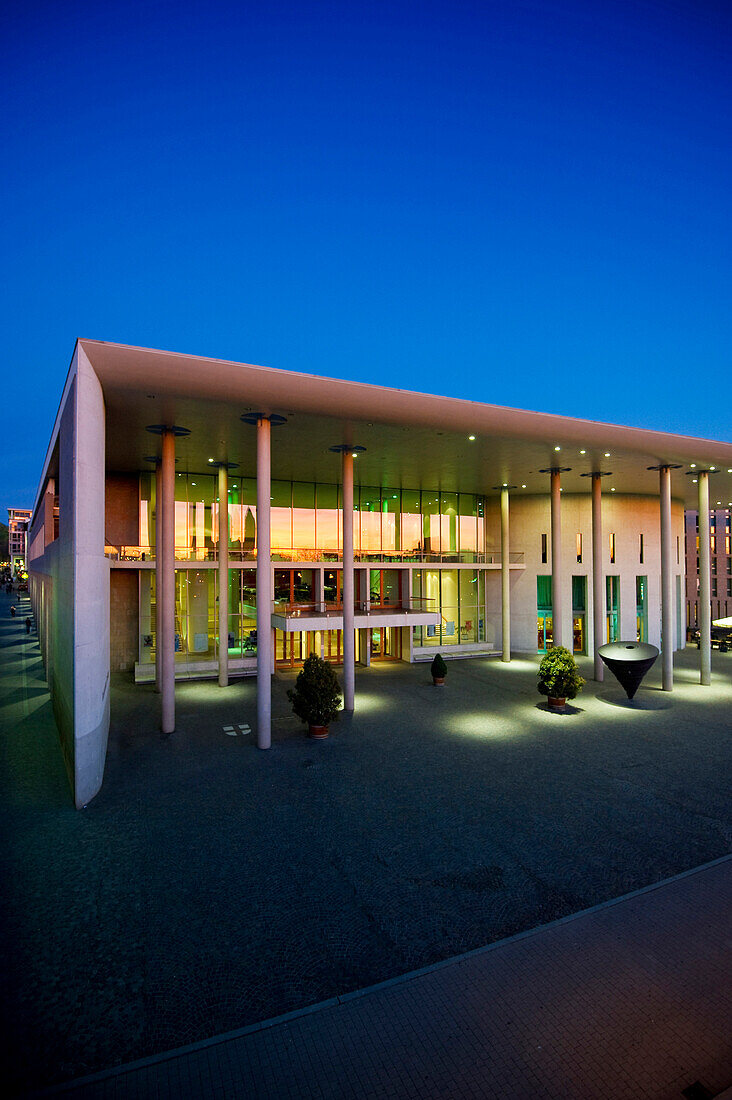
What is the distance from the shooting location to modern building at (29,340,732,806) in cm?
1087

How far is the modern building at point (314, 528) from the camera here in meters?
10.9

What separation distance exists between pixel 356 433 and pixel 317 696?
694 centimetres

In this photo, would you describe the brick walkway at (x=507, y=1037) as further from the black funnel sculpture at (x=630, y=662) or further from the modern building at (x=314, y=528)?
the black funnel sculpture at (x=630, y=662)

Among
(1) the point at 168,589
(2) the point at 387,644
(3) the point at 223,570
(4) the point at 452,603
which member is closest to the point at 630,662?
(4) the point at 452,603

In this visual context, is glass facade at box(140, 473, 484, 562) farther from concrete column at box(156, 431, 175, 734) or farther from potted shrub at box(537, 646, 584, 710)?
potted shrub at box(537, 646, 584, 710)

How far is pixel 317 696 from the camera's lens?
42.9 feet

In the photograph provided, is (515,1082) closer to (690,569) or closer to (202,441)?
(202,441)

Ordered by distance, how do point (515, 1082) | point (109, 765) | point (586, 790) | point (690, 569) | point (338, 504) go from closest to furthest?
point (515, 1082), point (586, 790), point (109, 765), point (338, 504), point (690, 569)

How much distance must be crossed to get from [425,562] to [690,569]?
1820 inches

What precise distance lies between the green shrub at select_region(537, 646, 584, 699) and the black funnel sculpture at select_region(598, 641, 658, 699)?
6.45 ft

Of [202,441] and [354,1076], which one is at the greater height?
[202,441]

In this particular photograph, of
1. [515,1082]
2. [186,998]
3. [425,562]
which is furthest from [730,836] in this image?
[425,562]

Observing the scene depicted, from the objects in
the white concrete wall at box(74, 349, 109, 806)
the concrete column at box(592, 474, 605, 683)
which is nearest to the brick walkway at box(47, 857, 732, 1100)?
the white concrete wall at box(74, 349, 109, 806)

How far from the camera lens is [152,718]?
1512 centimetres
